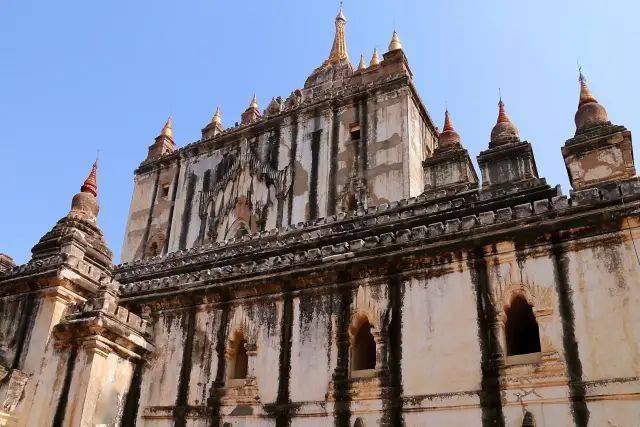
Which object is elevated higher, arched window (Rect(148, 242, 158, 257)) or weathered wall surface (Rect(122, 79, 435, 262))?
weathered wall surface (Rect(122, 79, 435, 262))

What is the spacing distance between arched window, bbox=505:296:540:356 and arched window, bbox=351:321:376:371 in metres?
2.93

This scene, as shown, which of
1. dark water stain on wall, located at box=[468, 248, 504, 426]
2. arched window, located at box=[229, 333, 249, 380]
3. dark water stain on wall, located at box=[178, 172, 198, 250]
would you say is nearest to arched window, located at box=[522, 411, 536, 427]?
dark water stain on wall, located at box=[468, 248, 504, 426]

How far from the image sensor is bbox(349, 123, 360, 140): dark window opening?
25.2 meters

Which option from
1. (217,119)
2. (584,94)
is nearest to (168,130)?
(217,119)

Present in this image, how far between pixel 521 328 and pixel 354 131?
13973 mm

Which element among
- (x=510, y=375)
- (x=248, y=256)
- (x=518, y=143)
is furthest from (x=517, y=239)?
(x=248, y=256)

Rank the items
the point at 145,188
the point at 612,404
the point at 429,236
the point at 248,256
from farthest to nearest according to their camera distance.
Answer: the point at 145,188, the point at 248,256, the point at 429,236, the point at 612,404

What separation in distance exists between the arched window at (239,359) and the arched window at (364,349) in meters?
2.77

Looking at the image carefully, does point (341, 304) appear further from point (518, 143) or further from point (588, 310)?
point (518, 143)

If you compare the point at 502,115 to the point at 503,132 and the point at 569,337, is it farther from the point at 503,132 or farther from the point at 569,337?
the point at 569,337

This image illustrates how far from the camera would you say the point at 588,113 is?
58.7 feet

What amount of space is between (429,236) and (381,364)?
287cm

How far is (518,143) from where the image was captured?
1942 centimetres

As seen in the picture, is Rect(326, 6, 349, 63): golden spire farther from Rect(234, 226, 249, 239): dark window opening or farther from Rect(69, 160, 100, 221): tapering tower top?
Rect(69, 160, 100, 221): tapering tower top
